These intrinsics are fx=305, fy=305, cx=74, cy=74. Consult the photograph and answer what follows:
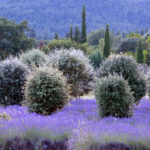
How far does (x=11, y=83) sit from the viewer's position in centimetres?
1330

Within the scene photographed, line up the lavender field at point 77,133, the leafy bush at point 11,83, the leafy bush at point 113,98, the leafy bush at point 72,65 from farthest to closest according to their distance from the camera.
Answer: the leafy bush at point 72,65
the leafy bush at point 11,83
the leafy bush at point 113,98
the lavender field at point 77,133

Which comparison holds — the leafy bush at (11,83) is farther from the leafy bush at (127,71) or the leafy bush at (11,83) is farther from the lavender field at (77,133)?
the lavender field at (77,133)

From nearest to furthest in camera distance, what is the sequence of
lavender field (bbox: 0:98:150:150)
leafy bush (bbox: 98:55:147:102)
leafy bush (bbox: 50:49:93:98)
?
lavender field (bbox: 0:98:150:150) < leafy bush (bbox: 98:55:147:102) < leafy bush (bbox: 50:49:93:98)

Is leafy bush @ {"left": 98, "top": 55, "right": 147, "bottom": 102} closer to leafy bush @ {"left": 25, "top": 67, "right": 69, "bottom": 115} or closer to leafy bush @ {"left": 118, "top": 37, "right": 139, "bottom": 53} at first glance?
leafy bush @ {"left": 25, "top": 67, "right": 69, "bottom": 115}

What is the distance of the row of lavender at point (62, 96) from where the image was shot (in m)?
5.99

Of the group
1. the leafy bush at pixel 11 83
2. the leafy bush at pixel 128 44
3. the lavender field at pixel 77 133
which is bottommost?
the leafy bush at pixel 128 44

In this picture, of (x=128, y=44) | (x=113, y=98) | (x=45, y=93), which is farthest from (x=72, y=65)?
(x=128, y=44)

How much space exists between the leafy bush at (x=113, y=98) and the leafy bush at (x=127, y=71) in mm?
4108

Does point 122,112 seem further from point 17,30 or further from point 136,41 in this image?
point 136,41

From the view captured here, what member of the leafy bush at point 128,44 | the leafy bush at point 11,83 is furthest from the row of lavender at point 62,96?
the leafy bush at point 128,44

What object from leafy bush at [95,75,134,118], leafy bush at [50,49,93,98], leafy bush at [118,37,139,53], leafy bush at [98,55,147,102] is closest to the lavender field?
leafy bush at [95,75,134,118]

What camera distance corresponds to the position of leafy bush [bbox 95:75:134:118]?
901 centimetres

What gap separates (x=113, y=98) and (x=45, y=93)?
2356mm

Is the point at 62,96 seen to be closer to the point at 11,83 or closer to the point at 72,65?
the point at 11,83
